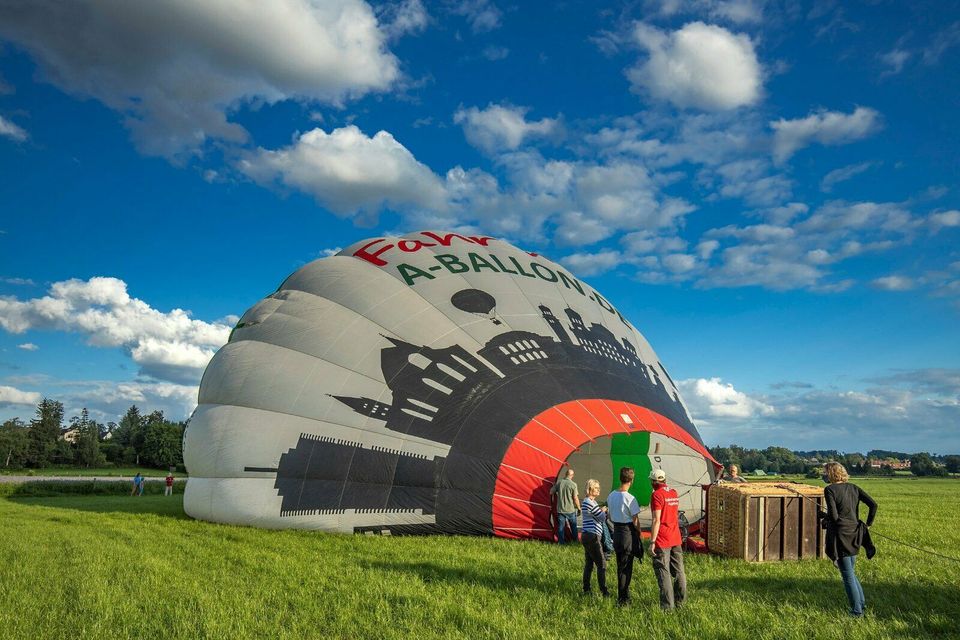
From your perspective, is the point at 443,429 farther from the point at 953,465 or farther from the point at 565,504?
the point at 953,465

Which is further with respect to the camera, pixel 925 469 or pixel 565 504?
pixel 925 469

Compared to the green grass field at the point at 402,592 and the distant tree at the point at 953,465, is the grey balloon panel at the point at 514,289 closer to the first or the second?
the green grass field at the point at 402,592

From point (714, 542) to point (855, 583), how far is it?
2935 millimetres

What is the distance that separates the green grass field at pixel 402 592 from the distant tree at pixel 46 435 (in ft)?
247

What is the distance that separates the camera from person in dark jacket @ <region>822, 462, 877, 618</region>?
5633 mm

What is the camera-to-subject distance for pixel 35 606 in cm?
566

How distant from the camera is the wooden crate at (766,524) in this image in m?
8.05

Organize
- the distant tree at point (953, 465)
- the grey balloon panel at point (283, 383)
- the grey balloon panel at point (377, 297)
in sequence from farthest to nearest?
the distant tree at point (953, 465) < the grey balloon panel at point (377, 297) < the grey balloon panel at point (283, 383)

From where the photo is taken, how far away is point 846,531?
19.0 ft

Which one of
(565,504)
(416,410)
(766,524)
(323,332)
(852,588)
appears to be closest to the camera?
(852,588)

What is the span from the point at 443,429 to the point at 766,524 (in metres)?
4.46

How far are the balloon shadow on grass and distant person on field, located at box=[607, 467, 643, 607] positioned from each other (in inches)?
43.5

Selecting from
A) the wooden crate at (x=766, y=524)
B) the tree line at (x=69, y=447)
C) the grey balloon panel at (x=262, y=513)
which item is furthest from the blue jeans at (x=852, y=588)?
the tree line at (x=69, y=447)

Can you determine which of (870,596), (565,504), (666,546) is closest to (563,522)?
(565,504)
